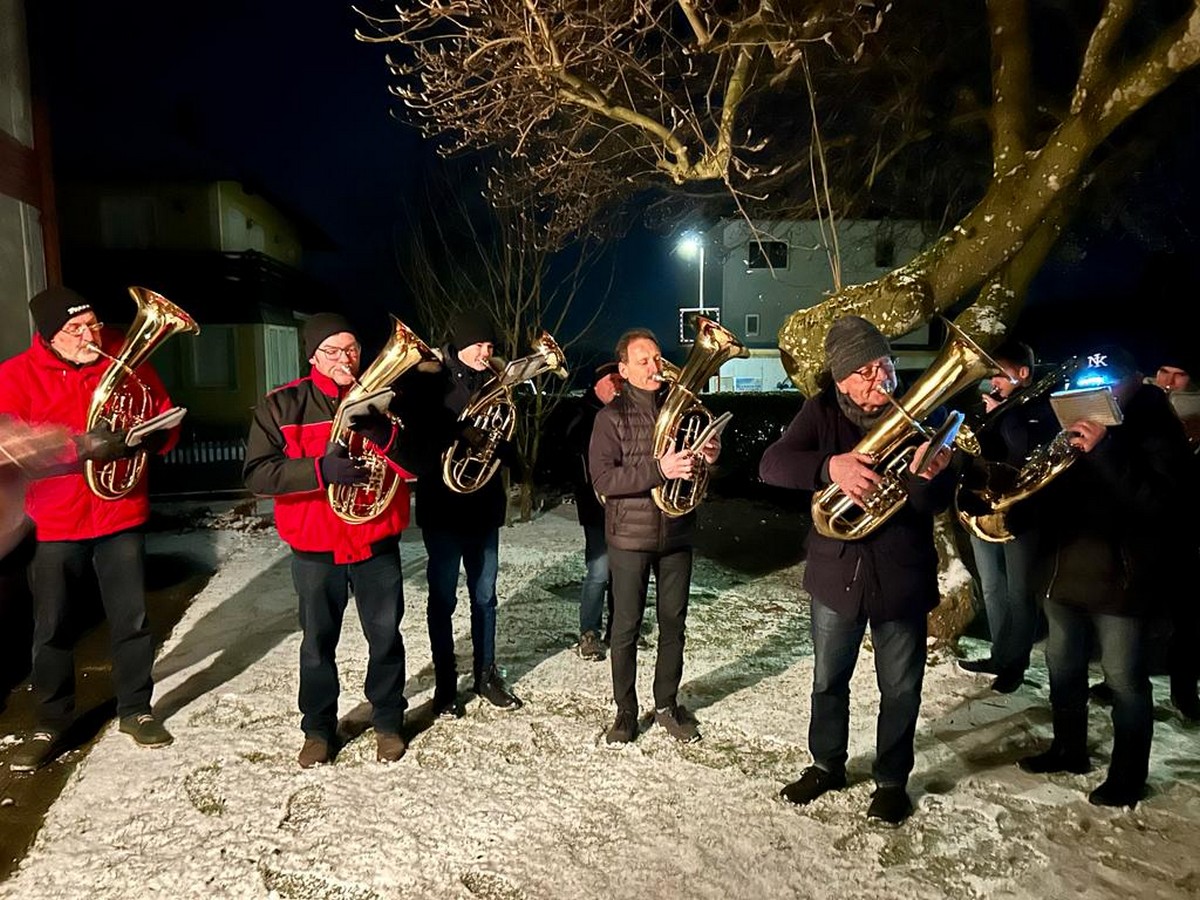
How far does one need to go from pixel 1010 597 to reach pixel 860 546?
2.04 m

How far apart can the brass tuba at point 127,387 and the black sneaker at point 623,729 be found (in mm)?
2807

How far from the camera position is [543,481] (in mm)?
12594

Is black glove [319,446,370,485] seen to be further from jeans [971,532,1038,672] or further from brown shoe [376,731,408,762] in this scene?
jeans [971,532,1038,672]

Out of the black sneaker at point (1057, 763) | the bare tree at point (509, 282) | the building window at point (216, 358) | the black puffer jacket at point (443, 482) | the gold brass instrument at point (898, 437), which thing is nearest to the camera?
the gold brass instrument at point (898, 437)

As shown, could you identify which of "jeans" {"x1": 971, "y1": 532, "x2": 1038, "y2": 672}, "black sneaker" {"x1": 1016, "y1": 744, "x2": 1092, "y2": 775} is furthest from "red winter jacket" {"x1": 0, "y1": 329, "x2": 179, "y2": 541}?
"jeans" {"x1": 971, "y1": 532, "x2": 1038, "y2": 672}

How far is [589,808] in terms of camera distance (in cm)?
355

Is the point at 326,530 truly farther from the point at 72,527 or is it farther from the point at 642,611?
the point at 642,611

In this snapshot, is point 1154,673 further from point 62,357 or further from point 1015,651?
point 62,357

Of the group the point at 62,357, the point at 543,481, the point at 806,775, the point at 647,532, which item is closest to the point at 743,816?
the point at 806,775

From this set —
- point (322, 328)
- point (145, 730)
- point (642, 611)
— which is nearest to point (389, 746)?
point (145, 730)

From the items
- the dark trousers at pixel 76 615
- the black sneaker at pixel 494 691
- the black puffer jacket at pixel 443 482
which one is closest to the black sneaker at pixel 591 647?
the black sneaker at pixel 494 691

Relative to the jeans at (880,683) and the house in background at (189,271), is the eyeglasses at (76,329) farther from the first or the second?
the house in background at (189,271)

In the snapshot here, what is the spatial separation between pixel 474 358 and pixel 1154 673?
485 cm

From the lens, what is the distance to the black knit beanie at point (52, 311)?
12.5 feet
